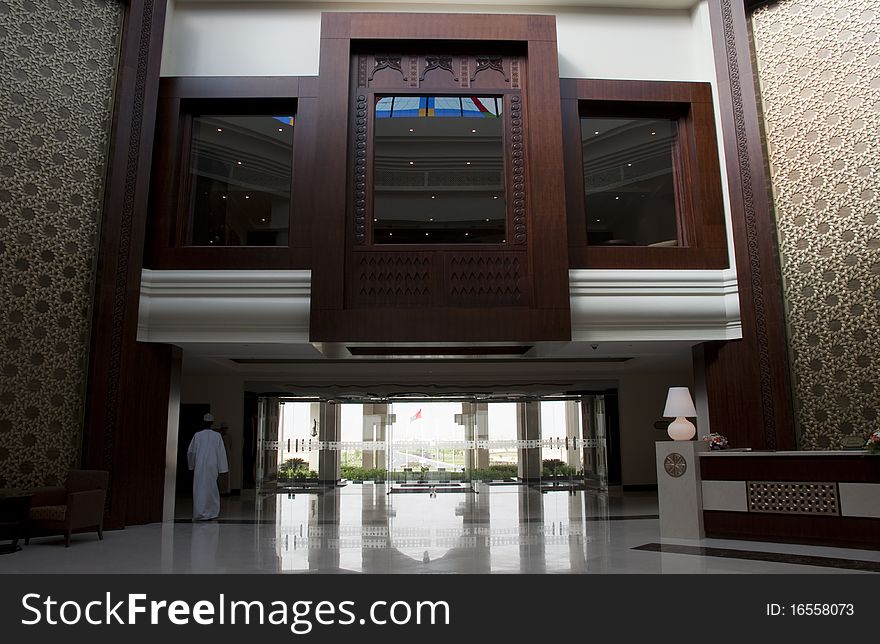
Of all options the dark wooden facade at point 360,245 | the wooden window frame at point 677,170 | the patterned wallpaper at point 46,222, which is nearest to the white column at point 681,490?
the dark wooden facade at point 360,245

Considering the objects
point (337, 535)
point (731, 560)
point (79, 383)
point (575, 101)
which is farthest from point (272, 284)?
point (731, 560)

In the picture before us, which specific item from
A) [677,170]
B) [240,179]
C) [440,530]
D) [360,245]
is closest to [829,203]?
[677,170]

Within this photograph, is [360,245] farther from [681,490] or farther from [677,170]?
[681,490]

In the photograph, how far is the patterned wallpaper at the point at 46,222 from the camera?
7719 millimetres

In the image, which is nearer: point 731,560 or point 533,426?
point 731,560

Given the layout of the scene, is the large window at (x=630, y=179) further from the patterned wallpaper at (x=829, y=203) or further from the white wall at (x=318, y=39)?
the patterned wallpaper at (x=829, y=203)

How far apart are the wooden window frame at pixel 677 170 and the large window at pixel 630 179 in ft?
0.36

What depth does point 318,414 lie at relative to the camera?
14.8 meters

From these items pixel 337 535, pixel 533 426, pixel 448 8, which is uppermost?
pixel 448 8

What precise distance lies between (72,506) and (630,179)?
828 centimetres

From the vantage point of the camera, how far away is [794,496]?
6664 mm

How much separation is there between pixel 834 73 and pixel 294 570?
9.09m

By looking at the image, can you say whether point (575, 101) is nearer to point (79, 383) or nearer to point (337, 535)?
point (337, 535)

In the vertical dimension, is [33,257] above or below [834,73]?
below
